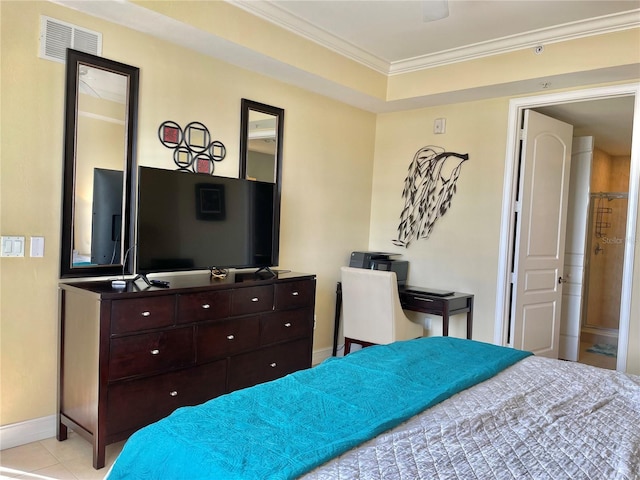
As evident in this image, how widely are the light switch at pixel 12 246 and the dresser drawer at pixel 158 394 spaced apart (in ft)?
2.88

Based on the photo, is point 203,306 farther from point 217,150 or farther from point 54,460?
point 217,150

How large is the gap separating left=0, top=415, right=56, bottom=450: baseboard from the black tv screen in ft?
3.23

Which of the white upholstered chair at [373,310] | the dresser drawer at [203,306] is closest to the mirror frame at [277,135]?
the white upholstered chair at [373,310]

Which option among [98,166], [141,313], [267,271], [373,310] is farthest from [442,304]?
[98,166]

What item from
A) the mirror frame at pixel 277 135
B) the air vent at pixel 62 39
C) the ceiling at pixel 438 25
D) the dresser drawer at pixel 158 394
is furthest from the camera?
the mirror frame at pixel 277 135

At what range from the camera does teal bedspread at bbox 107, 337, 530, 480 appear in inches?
47.9

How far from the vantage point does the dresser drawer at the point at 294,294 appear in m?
3.39

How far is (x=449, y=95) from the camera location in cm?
418

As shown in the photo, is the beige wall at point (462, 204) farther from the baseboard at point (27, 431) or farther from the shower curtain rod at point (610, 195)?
the baseboard at point (27, 431)

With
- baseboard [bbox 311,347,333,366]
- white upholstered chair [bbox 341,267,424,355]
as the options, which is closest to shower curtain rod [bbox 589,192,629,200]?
white upholstered chair [bbox 341,267,424,355]

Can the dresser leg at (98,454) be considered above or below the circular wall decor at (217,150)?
below

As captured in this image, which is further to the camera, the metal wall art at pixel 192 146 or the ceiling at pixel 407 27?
the metal wall art at pixel 192 146

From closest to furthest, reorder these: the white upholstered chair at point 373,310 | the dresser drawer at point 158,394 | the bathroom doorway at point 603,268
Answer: the dresser drawer at point 158,394, the white upholstered chair at point 373,310, the bathroom doorway at point 603,268

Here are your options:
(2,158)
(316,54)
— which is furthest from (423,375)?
(316,54)
